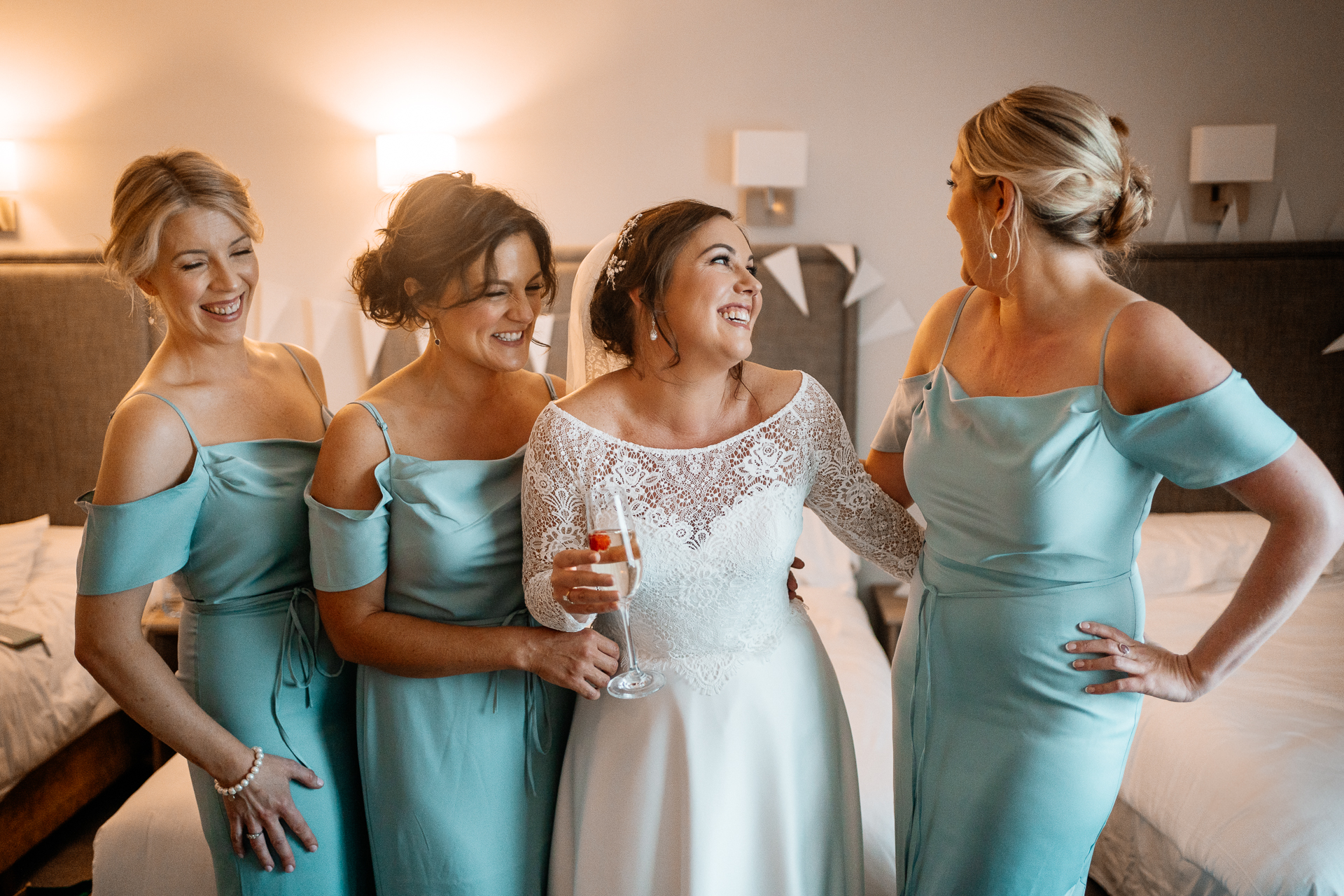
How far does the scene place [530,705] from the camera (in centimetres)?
156

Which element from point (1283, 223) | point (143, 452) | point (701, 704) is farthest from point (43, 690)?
point (1283, 223)

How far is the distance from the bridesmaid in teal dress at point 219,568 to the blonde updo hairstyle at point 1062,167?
1.25 metres

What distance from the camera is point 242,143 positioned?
369cm

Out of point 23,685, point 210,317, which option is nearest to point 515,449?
point 210,317

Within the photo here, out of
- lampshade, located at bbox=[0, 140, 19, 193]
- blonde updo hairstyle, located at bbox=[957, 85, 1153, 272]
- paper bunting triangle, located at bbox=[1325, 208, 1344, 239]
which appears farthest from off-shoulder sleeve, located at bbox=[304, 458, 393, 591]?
paper bunting triangle, located at bbox=[1325, 208, 1344, 239]

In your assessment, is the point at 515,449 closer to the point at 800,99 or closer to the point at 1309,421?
the point at 800,99

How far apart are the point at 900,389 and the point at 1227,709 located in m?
1.44

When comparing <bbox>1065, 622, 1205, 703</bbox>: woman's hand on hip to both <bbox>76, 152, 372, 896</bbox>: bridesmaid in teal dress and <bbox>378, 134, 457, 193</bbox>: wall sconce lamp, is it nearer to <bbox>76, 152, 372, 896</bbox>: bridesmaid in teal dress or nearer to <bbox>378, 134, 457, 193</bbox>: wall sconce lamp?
<bbox>76, 152, 372, 896</bbox>: bridesmaid in teal dress

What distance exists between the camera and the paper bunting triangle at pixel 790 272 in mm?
3572

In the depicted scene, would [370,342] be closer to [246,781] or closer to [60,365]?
[60,365]

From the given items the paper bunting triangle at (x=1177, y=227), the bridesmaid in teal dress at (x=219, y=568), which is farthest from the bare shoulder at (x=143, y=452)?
the paper bunting triangle at (x=1177, y=227)

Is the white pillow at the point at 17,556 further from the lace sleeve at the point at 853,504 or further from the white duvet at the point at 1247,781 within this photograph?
the white duvet at the point at 1247,781

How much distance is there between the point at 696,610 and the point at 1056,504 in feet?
1.85

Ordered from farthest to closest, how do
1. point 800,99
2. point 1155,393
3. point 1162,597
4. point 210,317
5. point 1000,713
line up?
1. point 800,99
2. point 1162,597
3. point 210,317
4. point 1000,713
5. point 1155,393
